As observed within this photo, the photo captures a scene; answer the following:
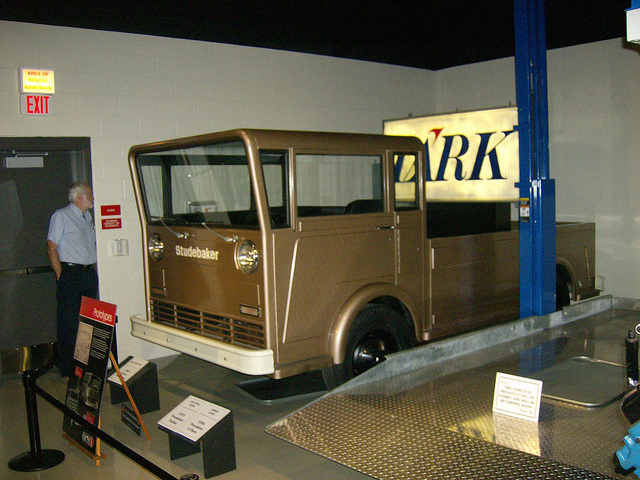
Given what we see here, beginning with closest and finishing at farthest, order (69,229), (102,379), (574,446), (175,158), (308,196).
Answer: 1. (574,446)
2. (102,379)
3. (175,158)
4. (69,229)
5. (308,196)

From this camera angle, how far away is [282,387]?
551cm

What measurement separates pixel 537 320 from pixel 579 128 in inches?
172

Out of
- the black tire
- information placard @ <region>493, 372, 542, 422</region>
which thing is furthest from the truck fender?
the black tire

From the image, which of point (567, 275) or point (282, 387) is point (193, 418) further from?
point (567, 275)

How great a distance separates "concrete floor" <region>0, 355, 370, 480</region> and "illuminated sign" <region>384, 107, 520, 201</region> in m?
2.41

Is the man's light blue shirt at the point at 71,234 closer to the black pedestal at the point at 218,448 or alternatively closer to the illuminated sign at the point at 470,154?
the black pedestal at the point at 218,448

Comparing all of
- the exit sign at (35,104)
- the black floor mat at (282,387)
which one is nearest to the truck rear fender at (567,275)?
the black floor mat at (282,387)

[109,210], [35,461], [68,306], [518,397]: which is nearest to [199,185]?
[109,210]

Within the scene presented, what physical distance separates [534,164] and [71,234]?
440cm

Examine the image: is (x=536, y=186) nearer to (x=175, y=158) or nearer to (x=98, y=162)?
(x=175, y=158)

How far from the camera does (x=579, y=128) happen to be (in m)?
7.97

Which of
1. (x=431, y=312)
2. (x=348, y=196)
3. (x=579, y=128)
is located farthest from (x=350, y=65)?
(x=431, y=312)

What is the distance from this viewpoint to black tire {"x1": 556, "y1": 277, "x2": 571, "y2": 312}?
6453 mm

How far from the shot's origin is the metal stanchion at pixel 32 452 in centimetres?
392
